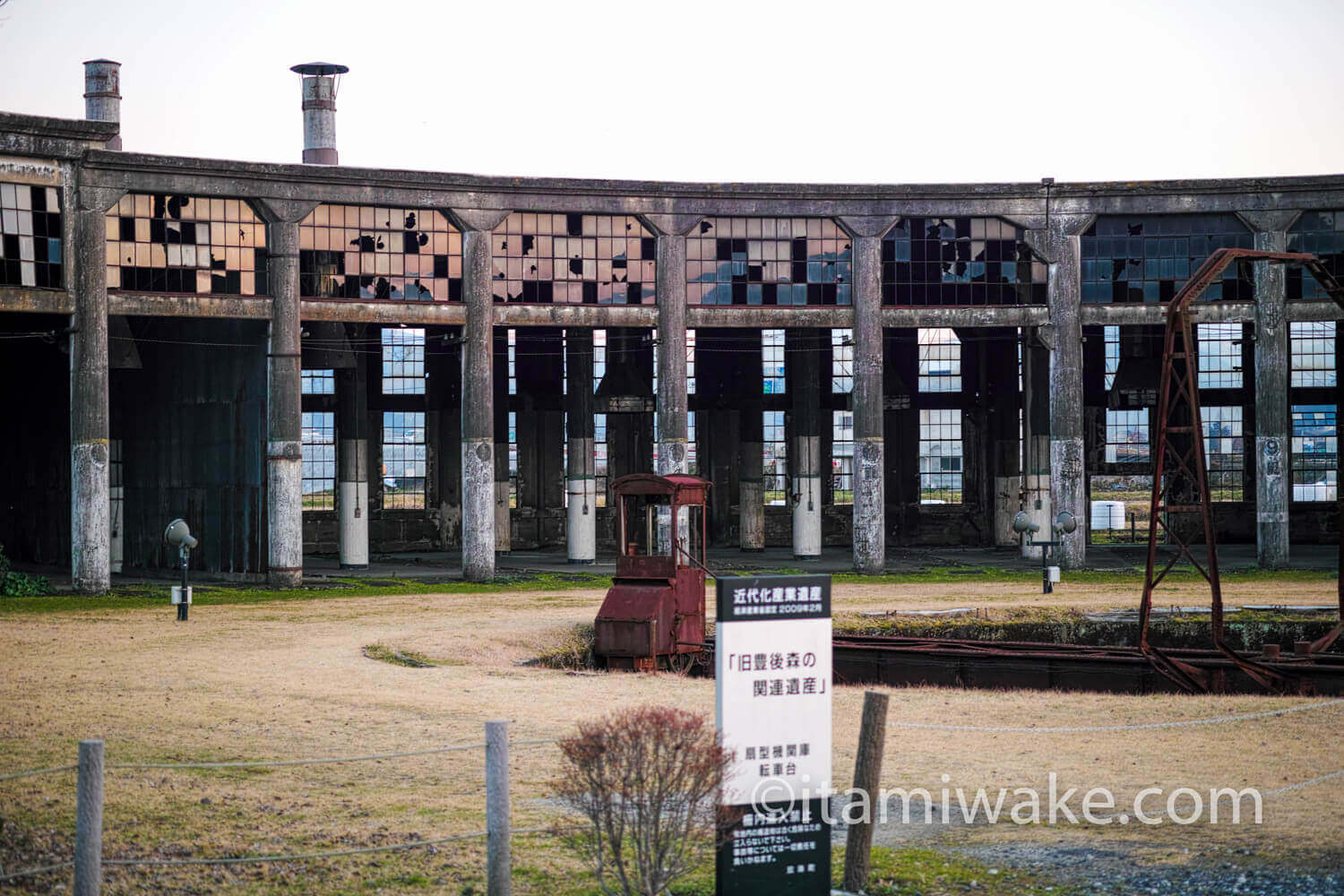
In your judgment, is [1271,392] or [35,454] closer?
[1271,392]

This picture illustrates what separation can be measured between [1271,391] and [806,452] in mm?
13179

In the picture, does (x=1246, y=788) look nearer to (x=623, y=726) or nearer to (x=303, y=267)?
(x=623, y=726)

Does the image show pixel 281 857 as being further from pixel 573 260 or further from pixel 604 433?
pixel 604 433

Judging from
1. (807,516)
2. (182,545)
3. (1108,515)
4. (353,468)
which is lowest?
(1108,515)

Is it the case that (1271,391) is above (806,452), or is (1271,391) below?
above

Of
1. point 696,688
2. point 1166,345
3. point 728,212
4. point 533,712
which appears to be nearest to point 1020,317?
point 728,212

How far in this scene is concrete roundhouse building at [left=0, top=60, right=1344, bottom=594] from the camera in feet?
109

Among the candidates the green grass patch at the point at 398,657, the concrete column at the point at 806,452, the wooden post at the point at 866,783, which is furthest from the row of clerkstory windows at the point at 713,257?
the wooden post at the point at 866,783

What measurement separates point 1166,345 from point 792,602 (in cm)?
1508

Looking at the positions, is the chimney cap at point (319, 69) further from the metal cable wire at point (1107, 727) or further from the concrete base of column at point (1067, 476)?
the metal cable wire at point (1107, 727)

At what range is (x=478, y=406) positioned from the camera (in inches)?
1422

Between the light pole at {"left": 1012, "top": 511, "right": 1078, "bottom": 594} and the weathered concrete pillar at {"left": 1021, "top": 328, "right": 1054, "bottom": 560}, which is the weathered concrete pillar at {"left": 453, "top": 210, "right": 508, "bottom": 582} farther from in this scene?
the weathered concrete pillar at {"left": 1021, "top": 328, "right": 1054, "bottom": 560}

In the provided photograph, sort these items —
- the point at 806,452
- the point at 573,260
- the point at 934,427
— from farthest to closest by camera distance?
the point at 934,427
the point at 806,452
the point at 573,260

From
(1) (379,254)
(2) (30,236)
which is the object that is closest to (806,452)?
(1) (379,254)
